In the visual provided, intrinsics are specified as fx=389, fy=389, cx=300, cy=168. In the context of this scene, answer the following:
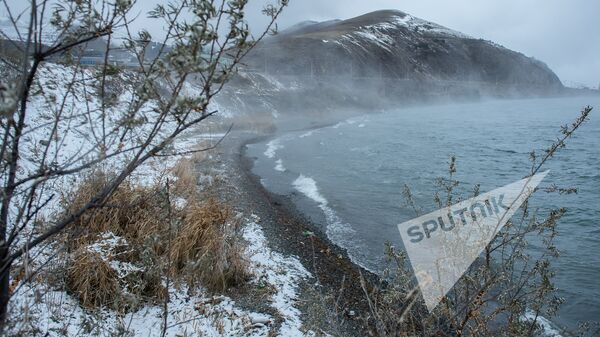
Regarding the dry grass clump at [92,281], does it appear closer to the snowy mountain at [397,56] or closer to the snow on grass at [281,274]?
the snow on grass at [281,274]

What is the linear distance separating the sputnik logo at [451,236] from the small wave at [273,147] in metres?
12.2

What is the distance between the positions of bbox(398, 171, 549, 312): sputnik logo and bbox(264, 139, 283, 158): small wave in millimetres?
12238

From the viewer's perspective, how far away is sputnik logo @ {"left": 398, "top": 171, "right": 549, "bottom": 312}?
332 centimetres

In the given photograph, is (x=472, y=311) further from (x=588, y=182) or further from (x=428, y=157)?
(x=428, y=157)

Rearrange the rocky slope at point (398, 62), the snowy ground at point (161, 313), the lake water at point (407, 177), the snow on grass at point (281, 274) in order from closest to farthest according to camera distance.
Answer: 1. the snowy ground at point (161, 313)
2. the snow on grass at point (281, 274)
3. the lake water at point (407, 177)
4. the rocky slope at point (398, 62)

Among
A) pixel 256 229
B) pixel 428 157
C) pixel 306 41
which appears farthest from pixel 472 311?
pixel 306 41

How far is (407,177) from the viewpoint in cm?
1767

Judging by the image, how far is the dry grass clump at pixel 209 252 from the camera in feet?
18.0

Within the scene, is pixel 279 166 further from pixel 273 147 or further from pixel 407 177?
pixel 407 177

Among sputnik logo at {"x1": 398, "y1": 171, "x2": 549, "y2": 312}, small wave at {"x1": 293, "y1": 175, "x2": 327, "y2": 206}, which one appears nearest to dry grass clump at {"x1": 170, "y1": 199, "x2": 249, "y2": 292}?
sputnik logo at {"x1": 398, "y1": 171, "x2": 549, "y2": 312}

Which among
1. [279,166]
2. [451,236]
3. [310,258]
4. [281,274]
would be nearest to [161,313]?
[281,274]

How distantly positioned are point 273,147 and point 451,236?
20.0 metres

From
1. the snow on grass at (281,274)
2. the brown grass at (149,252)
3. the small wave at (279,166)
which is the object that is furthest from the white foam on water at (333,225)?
the brown grass at (149,252)

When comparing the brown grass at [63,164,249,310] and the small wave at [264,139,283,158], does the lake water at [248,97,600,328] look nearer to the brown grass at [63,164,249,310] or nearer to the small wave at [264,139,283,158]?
the small wave at [264,139,283,158]
